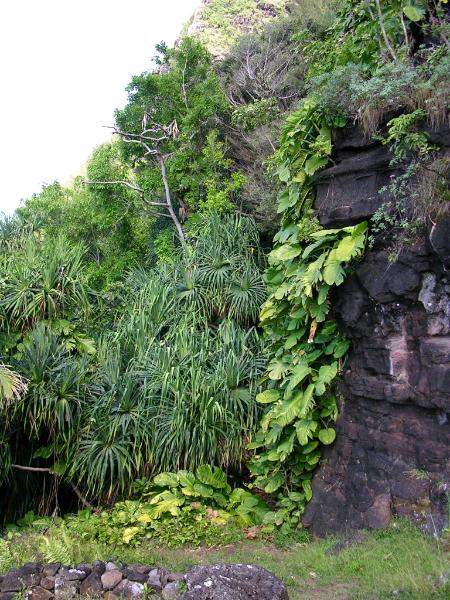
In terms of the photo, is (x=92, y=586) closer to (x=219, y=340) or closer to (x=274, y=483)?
(x=274, y=483)

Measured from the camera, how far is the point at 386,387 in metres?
6.59

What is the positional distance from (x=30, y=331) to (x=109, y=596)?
5.19m

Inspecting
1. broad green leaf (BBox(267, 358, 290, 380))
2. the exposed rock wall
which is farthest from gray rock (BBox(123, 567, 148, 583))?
broad green leaf (BBox(267, 358, 290, 380))

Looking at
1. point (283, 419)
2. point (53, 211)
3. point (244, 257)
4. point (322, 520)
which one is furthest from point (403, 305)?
point (53, 211)

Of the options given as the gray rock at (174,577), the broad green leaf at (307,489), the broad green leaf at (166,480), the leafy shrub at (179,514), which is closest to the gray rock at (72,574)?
the gray rock at (174,577)

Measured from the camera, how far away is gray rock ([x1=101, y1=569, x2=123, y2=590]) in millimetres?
5531

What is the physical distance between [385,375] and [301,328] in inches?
46.9

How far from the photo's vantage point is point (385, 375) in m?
6.65

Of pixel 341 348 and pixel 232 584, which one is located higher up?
pixel 341 348

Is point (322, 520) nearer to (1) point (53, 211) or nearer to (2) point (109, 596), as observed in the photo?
(2) point (109, 596)

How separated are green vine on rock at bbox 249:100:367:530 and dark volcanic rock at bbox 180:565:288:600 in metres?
2.61

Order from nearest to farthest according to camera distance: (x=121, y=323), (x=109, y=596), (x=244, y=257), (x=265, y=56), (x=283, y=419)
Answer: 1. (x=109, y=596)
2. (x=283, y=419)
3. (x=121, y=323)
4. (x=244, y=257)
5. (x=265, y=56)

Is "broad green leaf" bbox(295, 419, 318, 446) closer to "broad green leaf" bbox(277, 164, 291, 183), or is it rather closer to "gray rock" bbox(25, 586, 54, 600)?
"broad green leaf" bbox(277, 164, 291, 183)

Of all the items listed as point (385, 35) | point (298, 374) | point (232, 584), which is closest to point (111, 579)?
point (232, 584)
